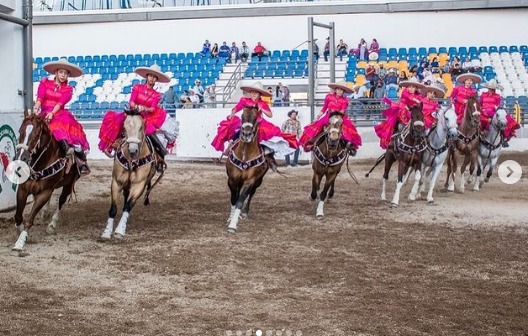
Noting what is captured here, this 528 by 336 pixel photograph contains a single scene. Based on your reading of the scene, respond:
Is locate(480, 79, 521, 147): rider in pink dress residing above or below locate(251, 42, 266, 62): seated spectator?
below

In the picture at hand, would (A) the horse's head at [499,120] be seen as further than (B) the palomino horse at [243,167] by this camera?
Yes

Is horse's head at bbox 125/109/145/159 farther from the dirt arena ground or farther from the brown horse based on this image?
the brown horse

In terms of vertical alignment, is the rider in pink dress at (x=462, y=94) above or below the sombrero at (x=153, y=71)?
below

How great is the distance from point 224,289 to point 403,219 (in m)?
5.98

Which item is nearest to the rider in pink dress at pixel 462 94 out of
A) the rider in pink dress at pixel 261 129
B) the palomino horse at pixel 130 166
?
the rider in pink dress at pixel 261 129

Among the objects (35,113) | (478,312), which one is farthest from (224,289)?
(35,113)

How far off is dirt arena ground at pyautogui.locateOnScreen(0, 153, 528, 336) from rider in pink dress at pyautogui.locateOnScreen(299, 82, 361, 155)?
132 centimetres

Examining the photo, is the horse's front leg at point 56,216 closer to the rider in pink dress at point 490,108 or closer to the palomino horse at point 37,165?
the palomino horse at point 37,165

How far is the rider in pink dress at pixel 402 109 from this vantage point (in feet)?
49.2

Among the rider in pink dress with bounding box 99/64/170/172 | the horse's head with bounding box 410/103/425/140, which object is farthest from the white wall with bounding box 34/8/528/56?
the rider in pink dress with bounding box 99/64/170/172

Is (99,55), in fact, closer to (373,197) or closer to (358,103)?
(358,103)

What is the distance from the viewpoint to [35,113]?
10.6 meters

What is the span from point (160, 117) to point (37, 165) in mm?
2147

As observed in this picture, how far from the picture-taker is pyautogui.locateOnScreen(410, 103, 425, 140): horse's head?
14.5m
